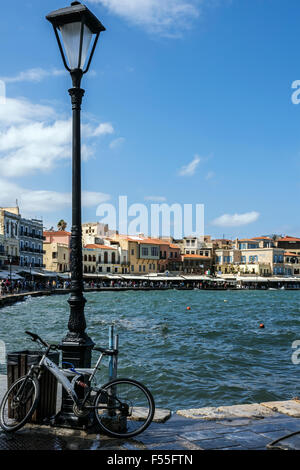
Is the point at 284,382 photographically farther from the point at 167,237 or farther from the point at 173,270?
the point at 167,237

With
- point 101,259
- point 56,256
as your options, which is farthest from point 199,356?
point 101,259

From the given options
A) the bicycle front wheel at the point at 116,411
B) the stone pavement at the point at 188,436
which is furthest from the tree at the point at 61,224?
the bicycle front wheel at the point at 116,411

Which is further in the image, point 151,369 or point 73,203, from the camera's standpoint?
point 151,369

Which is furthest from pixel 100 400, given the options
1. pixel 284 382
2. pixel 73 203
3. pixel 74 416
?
pixel 284 382

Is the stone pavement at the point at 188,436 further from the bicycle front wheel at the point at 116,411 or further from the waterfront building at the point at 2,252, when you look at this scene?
the waterfront building at the point at 2,252

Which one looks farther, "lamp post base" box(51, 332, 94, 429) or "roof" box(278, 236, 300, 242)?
"roof" box(278, 236, 300, 242)

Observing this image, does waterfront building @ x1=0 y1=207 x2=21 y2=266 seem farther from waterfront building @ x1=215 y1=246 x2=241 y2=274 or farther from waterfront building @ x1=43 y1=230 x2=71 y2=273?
waterfront building @ x1=215 y1=246 x2=241 y2=274

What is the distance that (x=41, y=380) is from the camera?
5.49 meters

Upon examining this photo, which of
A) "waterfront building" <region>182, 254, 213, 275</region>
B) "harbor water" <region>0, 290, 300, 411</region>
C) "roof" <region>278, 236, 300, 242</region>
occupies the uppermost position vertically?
"roof" <region>278, 236, 300, 242</region>

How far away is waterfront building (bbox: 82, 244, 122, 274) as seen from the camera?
91.9m

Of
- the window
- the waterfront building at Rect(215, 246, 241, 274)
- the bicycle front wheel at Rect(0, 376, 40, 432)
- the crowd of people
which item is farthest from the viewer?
the waterfront building at Rect(215, 246, 241, 274)

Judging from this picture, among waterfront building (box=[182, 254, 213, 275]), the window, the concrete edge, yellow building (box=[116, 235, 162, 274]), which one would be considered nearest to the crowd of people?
yellow building (box=[116, 235, 162, 274])

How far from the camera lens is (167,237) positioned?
11831 centimetres
